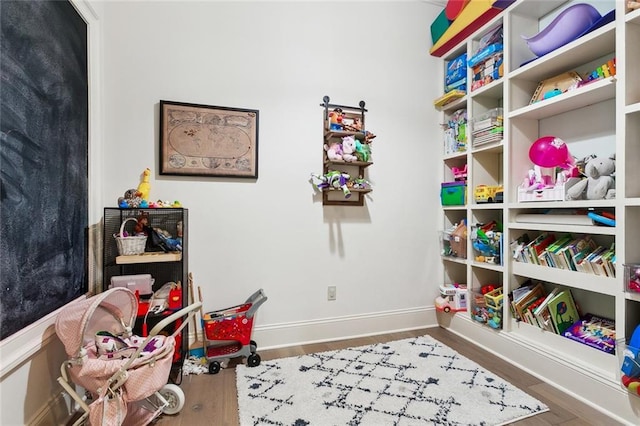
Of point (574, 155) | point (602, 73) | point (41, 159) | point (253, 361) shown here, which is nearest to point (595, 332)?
point (574, 155)

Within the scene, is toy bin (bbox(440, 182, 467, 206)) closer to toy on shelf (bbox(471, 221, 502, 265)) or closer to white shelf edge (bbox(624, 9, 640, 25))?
toy on shelf (bbox(471, 221, 502, 265))

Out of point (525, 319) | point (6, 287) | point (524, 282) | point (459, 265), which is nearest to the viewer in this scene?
point (6, 287)

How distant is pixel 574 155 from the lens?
6.89 feet

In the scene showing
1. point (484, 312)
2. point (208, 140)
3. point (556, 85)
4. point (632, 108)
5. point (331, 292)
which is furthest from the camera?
point (331, 292)

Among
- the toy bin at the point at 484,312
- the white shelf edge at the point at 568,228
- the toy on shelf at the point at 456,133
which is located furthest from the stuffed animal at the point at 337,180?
the toy bin at the point at 484,312

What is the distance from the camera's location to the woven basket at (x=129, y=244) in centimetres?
184

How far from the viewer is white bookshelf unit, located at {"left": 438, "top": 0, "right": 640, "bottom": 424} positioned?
159cm

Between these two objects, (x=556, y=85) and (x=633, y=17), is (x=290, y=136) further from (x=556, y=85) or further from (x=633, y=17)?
(x=633, y=17)

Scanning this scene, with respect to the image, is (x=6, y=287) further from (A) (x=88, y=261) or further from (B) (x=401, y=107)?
(B) (x=401, y=107)

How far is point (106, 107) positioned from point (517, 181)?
2.92m

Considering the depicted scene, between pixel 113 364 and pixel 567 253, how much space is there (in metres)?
2.49

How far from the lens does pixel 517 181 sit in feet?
7.39

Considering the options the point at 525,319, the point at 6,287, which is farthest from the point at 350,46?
the point at 6,287

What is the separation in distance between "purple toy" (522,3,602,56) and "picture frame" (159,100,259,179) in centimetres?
197
